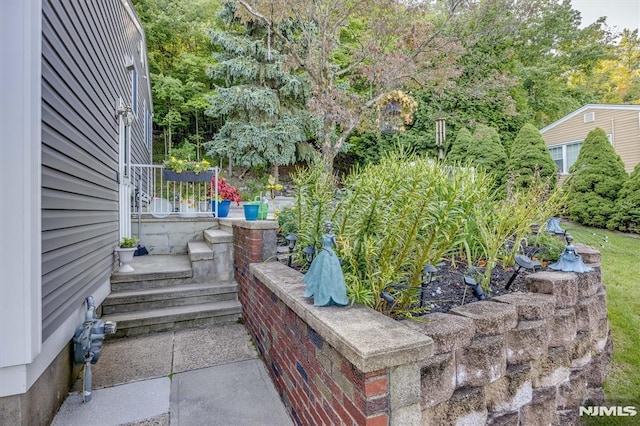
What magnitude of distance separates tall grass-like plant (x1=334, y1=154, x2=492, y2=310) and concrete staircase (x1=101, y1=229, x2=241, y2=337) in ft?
6.90

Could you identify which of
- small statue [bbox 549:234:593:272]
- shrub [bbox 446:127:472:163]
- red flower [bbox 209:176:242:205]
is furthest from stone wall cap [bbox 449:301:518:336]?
shrub [bbox 446:127:472:163]

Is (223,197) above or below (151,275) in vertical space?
above

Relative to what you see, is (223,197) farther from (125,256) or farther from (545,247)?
(545,247)

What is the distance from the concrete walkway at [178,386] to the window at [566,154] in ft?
45.3

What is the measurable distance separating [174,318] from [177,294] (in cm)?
30

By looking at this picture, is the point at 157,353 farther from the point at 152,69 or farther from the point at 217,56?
the point at 152,69

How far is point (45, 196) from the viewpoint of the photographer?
6.22ft

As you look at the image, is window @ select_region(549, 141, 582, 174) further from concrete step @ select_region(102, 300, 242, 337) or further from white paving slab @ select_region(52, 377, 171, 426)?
white paving slab @ select_region(52, 377, 171, 426)

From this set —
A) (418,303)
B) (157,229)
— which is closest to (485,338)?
(418,303)

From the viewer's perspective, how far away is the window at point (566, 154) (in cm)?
1216

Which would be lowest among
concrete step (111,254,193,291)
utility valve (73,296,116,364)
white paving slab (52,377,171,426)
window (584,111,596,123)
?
white paving slab (52,377,171,426)

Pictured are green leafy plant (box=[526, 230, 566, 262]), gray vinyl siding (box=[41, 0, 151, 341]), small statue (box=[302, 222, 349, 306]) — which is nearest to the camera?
small statue (box=[302, 222, 349, 306])

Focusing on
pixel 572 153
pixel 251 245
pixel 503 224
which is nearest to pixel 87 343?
pixel 251 245

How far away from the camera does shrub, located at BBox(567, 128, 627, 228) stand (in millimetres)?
8641
